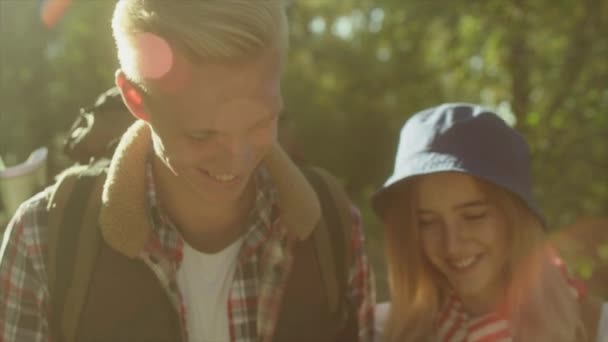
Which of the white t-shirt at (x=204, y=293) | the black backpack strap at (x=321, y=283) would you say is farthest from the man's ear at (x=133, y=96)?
the black backpack strap at (x=321, y=283)

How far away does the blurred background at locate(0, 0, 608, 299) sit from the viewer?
5227mm

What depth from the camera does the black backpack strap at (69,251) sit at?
7.21ft

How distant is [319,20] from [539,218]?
10.8 m

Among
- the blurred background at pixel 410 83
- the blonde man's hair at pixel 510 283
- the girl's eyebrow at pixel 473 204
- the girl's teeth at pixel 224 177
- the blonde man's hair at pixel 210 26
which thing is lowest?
the blonde man's hair at pixel 510 283

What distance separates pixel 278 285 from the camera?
238 cm

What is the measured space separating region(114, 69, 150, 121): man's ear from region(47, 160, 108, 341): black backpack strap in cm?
28

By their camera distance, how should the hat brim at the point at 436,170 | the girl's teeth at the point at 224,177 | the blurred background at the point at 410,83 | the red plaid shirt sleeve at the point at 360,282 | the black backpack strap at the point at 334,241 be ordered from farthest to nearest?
the blurred background at the point at 410,83
the hat brim at the point at 436,170
the red plaid shirt sleeve at the point at 360,282
the black backpack strap at the point at 334,241
the girl's teeth at the point at 224,177

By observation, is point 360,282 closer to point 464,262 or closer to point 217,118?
point 464,262

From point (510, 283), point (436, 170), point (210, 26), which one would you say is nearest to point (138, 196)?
point (210, 26)

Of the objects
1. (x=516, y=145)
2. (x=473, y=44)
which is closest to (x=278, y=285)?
(x=516, y=145)

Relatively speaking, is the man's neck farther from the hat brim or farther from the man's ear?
the hat brim

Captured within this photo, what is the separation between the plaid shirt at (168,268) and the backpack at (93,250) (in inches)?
1.5

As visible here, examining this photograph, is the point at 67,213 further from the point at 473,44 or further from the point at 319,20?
the point at 319,20

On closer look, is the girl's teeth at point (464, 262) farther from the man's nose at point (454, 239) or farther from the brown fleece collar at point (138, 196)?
the brown fleece collar at point (138, 196)
